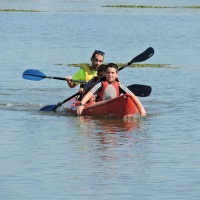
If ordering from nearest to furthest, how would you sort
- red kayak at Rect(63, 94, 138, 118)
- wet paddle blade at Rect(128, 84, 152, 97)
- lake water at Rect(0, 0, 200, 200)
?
lake water at Rect(0, 0, 200, 200) < red kayak at Rect(63, 94, 138, 118) < wet paddle blade at Rect(128, 84, 152, 97)

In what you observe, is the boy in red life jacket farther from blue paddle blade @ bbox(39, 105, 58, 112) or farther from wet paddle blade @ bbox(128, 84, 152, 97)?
blue paddle blade @ bbox(39, 105, 58, 112)

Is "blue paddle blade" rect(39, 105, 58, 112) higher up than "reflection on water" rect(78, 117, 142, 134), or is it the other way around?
"blue paddle blade" rect(39, 105, 58, 112)

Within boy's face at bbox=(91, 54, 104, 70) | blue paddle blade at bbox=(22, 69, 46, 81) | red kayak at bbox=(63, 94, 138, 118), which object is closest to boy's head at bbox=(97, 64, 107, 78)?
boy's face at bbox=(91, 54, 104, 70)

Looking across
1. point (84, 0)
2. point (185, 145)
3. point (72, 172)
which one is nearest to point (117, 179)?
point (72, 172)

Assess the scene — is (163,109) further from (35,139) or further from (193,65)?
(193,65)

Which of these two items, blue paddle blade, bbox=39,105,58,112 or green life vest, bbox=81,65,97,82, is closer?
green life vest, bbox=81,65,97,82

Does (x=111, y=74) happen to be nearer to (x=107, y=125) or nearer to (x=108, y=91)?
(x=108, y=91)

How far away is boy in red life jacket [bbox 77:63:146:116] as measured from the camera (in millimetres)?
19203

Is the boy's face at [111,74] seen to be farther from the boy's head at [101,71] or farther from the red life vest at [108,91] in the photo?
the boy's head at [101,71]

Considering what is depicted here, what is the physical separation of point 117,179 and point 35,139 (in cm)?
371

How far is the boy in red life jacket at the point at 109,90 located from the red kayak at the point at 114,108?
0.50 ft

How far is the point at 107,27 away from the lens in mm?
56312

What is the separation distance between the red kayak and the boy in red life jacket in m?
0.15

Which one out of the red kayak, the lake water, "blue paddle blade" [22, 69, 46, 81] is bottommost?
the lake water
